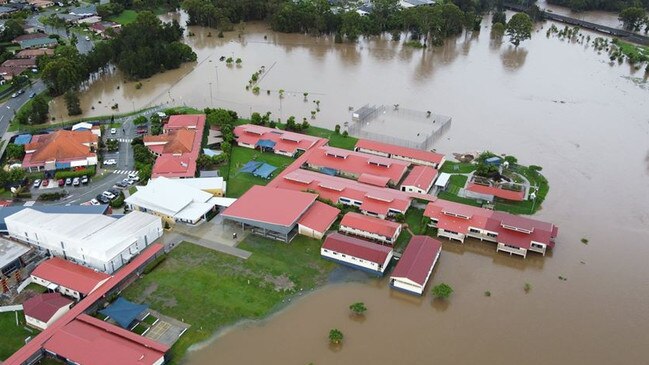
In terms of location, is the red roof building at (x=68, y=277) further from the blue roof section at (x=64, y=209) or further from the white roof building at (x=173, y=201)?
the white roof building at (x=173, y=201)

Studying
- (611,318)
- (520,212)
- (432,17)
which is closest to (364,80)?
(432,17)

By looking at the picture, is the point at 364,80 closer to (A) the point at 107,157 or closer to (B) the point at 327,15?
(B) the point at 327,15

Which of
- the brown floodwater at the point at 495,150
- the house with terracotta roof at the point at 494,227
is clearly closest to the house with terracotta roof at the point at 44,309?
the brown floodwater at the point at 495,150

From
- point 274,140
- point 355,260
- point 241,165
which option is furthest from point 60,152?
point 355,260

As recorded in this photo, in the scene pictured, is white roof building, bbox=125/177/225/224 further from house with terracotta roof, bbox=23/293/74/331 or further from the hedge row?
house with terracotta roof, bbox=23/293/74/331

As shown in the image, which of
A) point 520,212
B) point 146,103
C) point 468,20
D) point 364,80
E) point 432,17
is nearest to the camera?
point 520,212

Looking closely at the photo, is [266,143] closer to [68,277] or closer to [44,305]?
[68,277]
